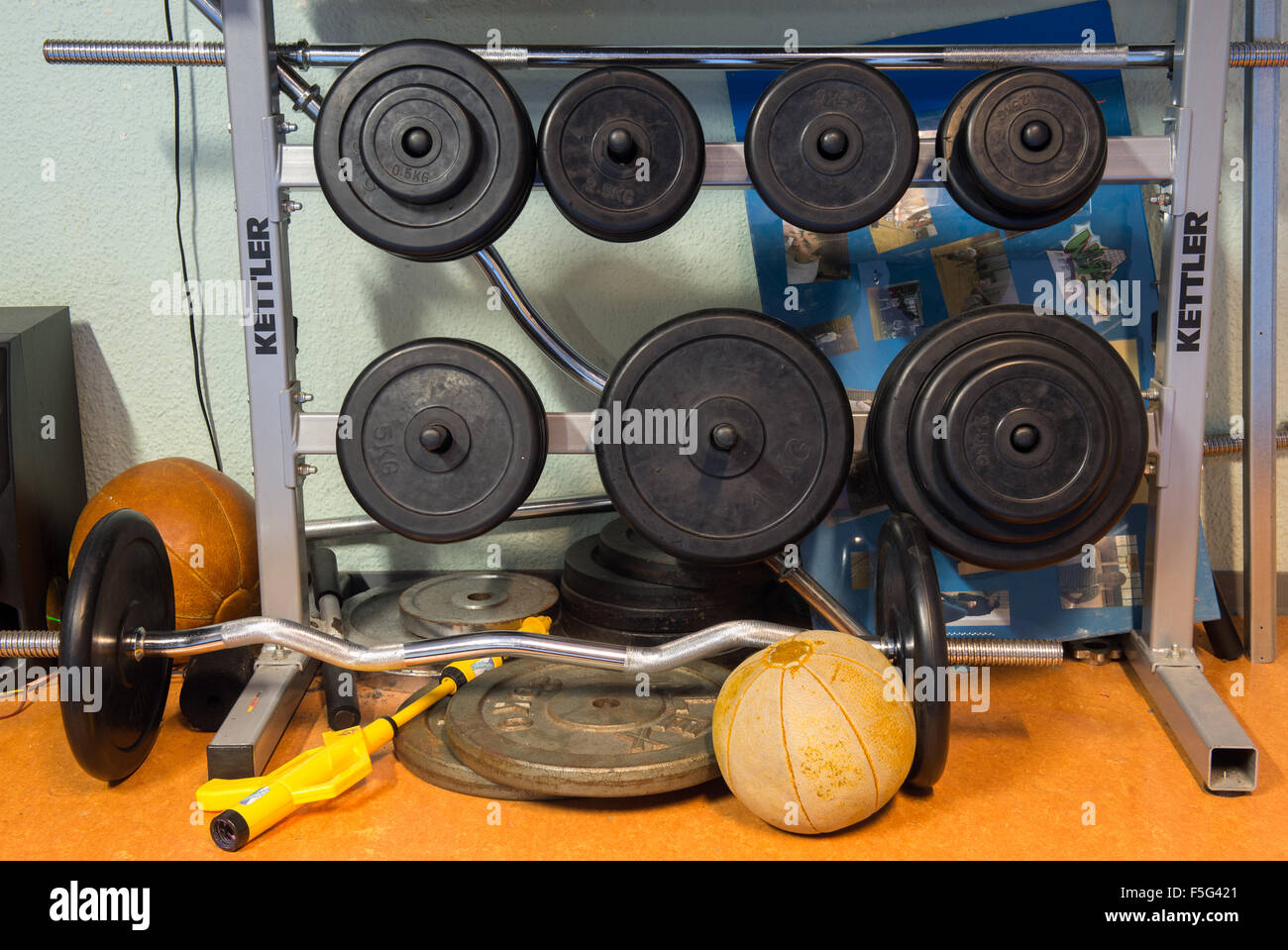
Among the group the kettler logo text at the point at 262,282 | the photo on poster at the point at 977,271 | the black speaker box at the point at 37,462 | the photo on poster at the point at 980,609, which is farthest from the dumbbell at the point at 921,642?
the black speaker box at the point at 37,462

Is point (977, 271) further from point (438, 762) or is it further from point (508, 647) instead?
point (438, 762)

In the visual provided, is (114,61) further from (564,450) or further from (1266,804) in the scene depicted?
(1266,804)

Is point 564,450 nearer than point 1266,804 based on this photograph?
No

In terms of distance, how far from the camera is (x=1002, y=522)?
4.88 ft

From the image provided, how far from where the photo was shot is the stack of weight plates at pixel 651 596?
1.78 meters

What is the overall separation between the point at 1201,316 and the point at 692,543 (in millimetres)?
865

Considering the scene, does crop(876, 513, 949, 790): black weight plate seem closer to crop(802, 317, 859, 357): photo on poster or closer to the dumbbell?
the dumbbell

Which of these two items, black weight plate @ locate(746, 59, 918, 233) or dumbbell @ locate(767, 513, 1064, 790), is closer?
dumbbell @ locate(767, 513, 1064, 790)

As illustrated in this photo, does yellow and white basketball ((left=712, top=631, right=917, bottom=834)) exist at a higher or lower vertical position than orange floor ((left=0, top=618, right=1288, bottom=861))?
higher

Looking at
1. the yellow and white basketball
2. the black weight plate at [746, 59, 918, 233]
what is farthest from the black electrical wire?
the yellow and white basketball

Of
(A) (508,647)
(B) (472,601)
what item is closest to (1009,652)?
(A) (508,647)

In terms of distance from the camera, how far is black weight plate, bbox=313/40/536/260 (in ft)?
4.77

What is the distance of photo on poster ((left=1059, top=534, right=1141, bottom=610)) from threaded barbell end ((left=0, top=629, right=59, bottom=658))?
64.4 inches

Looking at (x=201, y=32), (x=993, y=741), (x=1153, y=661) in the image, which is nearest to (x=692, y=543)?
(x=993, y=741)
